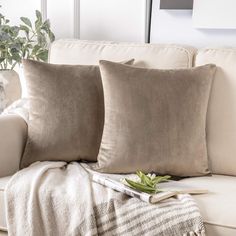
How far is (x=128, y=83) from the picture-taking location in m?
1.74

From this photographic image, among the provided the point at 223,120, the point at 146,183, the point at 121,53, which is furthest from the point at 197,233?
the point at 121,53

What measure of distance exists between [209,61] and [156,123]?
391 millimetres

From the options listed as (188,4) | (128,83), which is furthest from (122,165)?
(188,4)

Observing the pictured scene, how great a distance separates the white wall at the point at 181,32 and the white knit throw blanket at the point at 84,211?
3.17 ft

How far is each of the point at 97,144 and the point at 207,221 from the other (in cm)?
62

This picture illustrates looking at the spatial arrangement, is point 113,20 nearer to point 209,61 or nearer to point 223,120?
point 209,61

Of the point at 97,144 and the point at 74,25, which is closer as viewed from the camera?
the point at 97,144

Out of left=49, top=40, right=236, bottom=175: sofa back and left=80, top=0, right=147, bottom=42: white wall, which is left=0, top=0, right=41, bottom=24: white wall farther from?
left=49, top=40, right=236, bottom=175: sofa back

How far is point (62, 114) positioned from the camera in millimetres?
1800

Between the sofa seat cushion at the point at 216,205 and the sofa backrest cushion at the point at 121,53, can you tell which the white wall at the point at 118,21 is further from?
the sofa seat cushion at the point at 216,205

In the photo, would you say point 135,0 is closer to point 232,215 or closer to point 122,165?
point 122,165

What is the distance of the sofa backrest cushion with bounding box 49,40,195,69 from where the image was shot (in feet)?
6.38

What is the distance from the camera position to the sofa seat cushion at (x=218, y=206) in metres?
1.36

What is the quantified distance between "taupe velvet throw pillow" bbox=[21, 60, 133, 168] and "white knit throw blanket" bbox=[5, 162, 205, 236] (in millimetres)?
208
